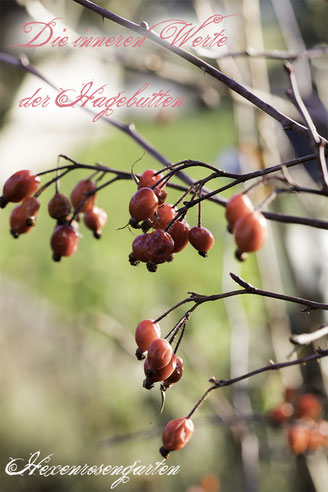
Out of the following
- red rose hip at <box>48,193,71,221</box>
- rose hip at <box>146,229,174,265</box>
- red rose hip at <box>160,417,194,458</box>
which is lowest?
red rose hip at <box>160,417,194,458</box>

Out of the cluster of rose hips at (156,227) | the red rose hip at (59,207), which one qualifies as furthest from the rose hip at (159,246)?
the red rose hip at (59,207)

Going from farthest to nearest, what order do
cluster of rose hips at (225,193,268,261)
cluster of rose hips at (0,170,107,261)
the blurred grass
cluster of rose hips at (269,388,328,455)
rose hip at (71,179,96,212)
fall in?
the blurred grass, cluster of rose hips at (269,388,328,455), rose hip at (71,179,96,212), cluster of rose hips at (0,170,107,261), cluster of rose hips at (225,193,268,261)

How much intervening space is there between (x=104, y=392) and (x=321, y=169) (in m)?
2.72

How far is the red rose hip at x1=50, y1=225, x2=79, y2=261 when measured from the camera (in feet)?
3.24

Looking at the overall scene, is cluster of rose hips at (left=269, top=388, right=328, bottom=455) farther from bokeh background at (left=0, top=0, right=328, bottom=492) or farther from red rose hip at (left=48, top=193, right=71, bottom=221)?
red rose hip at (left=48, top=193, right=71, bottom=221)

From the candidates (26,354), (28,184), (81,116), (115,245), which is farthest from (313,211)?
(81,116)

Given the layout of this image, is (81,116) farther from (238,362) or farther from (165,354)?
(165,354)

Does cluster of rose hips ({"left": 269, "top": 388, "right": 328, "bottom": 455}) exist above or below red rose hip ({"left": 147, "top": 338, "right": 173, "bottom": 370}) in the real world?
below

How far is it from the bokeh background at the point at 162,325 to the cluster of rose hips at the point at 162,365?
22.9 inches

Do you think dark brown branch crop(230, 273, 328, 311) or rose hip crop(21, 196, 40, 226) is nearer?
dark brown branch crop(230, 273, 328, 311)

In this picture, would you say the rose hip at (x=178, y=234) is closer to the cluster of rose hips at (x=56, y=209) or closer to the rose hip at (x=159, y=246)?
the rose hip at (x=159, y=246)

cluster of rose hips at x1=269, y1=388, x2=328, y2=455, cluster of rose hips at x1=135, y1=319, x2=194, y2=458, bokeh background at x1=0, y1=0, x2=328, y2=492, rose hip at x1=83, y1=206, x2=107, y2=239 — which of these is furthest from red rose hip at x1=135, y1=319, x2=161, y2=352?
cluster of rose hips at x1=269, y1=388, x2=328, y2=455

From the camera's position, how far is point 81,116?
654 cm

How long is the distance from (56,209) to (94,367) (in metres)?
2.39
